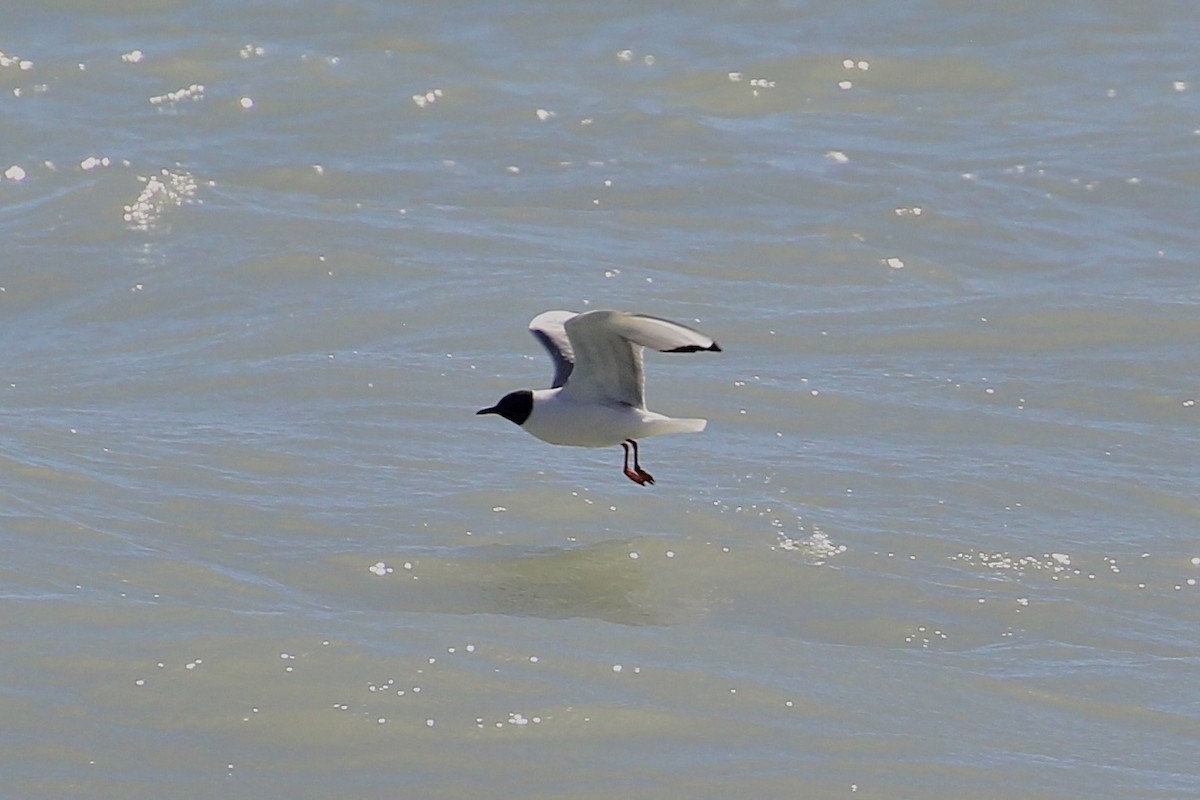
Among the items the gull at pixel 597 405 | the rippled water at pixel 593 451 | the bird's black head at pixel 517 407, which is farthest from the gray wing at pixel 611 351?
the rippled water at pixel 593 451

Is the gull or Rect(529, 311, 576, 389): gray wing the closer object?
the gull

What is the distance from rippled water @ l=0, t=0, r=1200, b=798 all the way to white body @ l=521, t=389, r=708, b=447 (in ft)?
1.37

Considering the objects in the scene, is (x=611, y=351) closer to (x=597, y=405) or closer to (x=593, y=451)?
(x=597, y=405)

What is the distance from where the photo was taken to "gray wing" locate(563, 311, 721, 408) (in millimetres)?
7453

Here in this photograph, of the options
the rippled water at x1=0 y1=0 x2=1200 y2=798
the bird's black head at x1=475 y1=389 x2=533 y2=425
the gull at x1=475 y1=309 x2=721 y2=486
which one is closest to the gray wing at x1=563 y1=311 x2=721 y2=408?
the gull at x1=475 y1=309 x2=721 y2=486

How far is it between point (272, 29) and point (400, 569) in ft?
39.0

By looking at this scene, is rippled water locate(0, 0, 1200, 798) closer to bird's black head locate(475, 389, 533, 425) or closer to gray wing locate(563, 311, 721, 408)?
bird's black head locate(475, 389, 533, 425)

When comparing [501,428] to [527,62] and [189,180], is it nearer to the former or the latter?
[189,180]

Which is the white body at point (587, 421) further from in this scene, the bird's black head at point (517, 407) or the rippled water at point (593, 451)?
the rippled water at point (593, 451)

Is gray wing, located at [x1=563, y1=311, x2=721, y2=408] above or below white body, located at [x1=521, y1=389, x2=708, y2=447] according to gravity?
above

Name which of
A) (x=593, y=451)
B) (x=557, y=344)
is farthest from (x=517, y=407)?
(x=593, y=451)

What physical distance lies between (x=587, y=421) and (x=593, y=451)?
143 centimetres

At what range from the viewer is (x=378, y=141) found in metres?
15.2

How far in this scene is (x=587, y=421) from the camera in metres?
8.05
